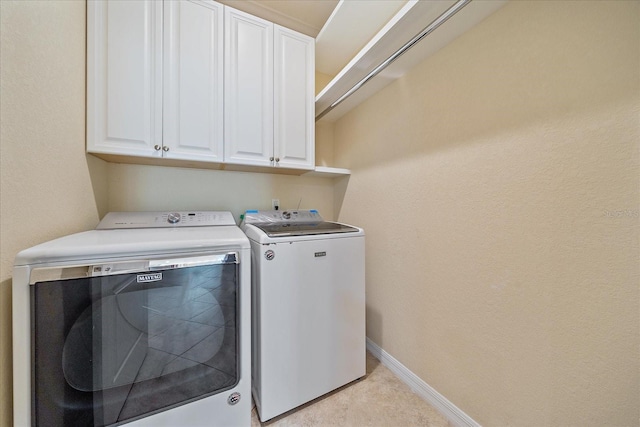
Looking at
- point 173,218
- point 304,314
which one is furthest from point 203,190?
point 304,314

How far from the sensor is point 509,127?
0.97 meters

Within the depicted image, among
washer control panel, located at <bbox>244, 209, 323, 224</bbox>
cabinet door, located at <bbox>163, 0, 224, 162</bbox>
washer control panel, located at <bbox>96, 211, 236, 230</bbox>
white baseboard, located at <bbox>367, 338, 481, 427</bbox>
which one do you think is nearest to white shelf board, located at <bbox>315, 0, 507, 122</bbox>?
cabinet door, located at <bbox>163, 0, 224, 162</bbox>

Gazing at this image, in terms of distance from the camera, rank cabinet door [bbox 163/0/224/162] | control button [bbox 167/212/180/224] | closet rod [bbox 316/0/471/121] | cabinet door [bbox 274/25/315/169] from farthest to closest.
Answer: cabinet door [bbox 274/25/315/169]
control button [bbox 167/212/180/224]
cabinet door [bbox 163/0/224/162]
closet rod [bbox 316/0/471/121]

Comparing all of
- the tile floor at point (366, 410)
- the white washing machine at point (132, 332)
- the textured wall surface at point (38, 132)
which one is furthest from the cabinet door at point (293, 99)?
the tile floor at point (366, 410)

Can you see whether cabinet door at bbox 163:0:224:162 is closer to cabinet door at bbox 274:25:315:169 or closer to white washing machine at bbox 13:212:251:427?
Answer: cabinet door at bbox 274:25:315:169

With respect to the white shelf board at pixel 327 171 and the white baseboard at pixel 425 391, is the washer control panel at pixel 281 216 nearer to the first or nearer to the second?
the white shelf board at pixel 327 171

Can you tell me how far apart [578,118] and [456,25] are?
72 cm

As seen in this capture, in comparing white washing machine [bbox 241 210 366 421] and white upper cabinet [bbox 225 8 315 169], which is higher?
white upper cabinet [bbox 225 8 315 169]

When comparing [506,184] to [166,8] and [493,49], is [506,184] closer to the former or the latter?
[493,49]

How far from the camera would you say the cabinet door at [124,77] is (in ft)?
3.72

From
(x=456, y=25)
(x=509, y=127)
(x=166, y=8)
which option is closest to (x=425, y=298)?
(x=509, y=127)

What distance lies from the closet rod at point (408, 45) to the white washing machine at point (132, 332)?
1312mm

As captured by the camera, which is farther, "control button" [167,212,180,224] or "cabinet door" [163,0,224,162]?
"control button" [167,212,180,224]

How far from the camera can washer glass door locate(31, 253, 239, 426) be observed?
2.42 feet
